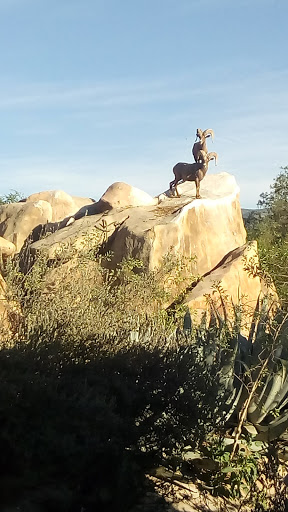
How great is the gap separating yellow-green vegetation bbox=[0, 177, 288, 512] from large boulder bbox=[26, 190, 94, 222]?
1025 cm

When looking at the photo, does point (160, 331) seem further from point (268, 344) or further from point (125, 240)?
Answer: point (125, 240)

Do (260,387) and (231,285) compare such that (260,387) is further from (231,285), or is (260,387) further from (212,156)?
(212,156)

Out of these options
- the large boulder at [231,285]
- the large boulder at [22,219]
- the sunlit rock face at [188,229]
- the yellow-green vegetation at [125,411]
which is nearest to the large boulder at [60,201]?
the large boulder at [22,219]

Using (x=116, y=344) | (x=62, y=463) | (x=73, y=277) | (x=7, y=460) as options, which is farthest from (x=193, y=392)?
(x=73, y=277)

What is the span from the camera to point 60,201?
660 inches

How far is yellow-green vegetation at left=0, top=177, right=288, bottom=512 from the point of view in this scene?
156 inches

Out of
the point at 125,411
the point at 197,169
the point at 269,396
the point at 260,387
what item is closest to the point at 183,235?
the point at 197,169

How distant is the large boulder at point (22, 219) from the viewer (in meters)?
15.0

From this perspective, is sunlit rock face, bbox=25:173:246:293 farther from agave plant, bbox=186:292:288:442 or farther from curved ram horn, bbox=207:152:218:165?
agave plant, bbox=186:292:288:442

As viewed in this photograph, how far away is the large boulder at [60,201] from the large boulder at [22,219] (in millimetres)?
445

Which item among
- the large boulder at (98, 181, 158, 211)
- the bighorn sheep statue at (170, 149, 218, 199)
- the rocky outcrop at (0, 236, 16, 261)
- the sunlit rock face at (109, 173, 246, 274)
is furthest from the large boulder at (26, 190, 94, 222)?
the rocky outcrop at (0, 236, 16, 261)

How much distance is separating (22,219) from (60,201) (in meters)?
1.75

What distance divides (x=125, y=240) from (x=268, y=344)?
6322 mm

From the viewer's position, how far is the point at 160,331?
6070 millimetres
